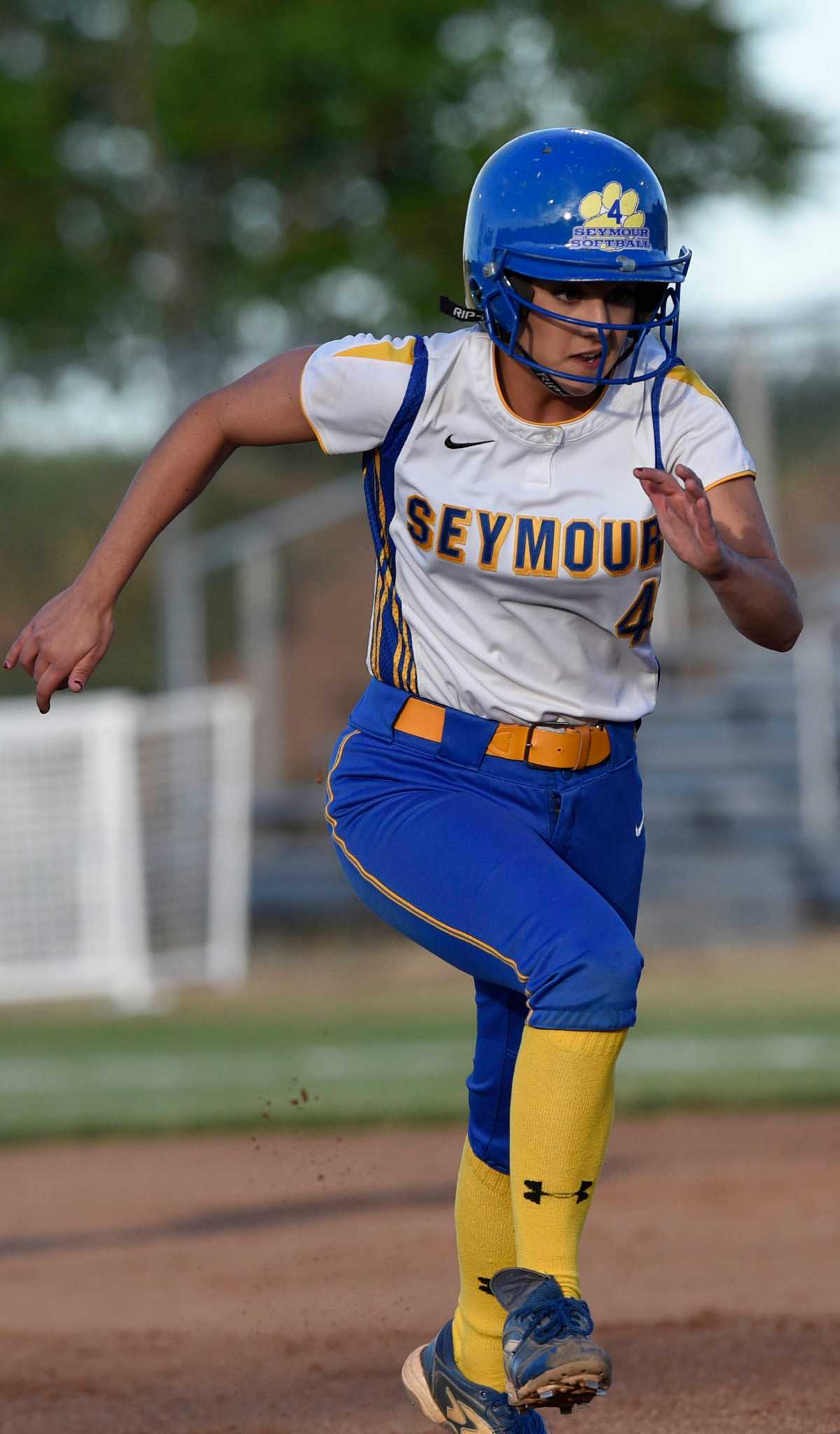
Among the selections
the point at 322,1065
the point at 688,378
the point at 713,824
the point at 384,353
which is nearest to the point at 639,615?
the point at 688,378

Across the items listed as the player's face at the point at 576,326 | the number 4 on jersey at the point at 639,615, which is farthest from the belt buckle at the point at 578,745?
the player's face at the point at 576,326

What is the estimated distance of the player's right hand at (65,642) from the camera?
356cm

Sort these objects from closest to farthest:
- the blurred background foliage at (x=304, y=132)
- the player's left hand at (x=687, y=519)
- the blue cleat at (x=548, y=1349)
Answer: the blue cleat at (x=548, y=1349), the player's left hand at (x=687, y=519), the blurred background foliage at (x=304, y=132)

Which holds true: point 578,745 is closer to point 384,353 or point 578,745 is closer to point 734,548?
point 734,548

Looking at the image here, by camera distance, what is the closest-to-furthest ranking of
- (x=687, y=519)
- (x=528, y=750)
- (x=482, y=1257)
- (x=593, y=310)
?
(x=687, y=519)
(x=593, y=310)
(x=528, y=750)
(x=482, y=1257)

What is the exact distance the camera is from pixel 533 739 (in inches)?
142

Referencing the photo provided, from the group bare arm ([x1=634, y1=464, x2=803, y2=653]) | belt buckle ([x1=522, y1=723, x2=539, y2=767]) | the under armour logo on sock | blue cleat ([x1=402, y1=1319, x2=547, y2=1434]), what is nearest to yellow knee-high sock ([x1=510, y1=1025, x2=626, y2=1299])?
the under armour logo on sock

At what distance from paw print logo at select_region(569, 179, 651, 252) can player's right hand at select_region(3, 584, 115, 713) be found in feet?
3.44

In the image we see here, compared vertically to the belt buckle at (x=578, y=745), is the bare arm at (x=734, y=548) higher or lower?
higher

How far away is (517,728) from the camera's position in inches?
142

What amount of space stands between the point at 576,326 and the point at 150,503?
82 cm

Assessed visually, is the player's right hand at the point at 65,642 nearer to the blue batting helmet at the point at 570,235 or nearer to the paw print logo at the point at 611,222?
the blue batting helmet at the point at 570,235

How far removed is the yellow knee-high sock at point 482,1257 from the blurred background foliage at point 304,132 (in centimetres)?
1438

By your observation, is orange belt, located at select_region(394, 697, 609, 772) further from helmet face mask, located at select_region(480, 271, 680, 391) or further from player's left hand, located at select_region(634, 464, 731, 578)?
helmet face mask, located at select_region(480, 271, 680, 391)
